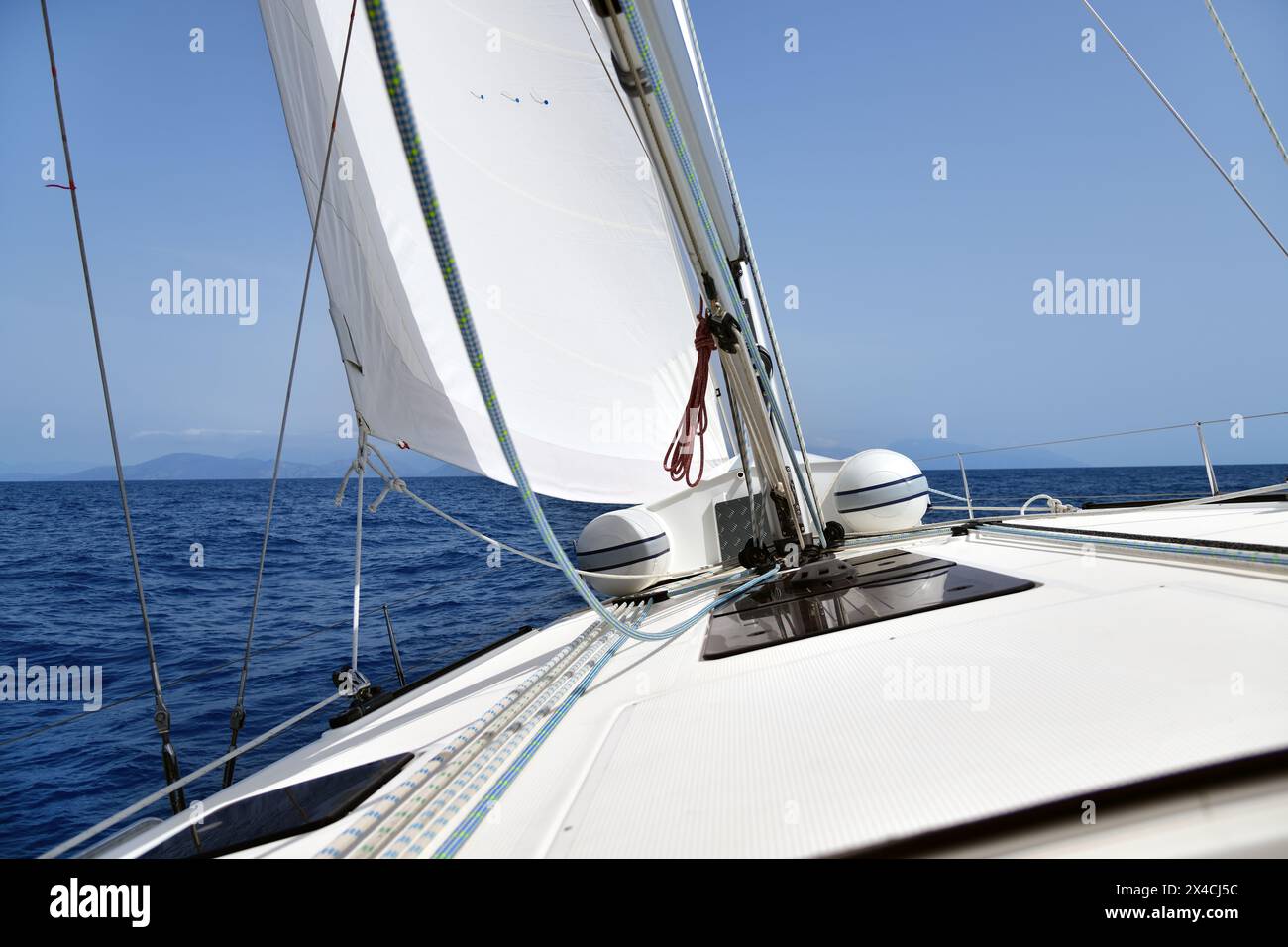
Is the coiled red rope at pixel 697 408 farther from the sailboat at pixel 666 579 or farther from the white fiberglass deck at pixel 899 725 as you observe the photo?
the white fiberglass deck at pixel 899 725

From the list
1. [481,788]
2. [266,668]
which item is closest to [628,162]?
[481,788]

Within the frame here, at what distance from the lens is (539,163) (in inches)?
172

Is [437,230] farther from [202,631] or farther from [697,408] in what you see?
[202,631]

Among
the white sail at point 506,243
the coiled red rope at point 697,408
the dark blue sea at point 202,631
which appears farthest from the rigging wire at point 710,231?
the dark blue sea at point 202,631

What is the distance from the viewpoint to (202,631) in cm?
812

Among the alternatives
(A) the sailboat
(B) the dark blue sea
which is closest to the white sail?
(A) the sailboat

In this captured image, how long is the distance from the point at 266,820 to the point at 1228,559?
260cm

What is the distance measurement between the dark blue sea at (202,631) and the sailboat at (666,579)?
0.95 m

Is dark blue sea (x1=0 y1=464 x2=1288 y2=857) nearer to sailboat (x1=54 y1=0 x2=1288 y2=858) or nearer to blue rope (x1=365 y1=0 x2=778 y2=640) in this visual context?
sailboat (x1=54 y1=0 x2=1288 y2=858)

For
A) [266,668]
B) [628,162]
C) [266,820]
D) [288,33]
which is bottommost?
[266,668]

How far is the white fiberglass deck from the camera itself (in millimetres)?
1005

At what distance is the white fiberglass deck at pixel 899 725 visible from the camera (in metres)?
1.00

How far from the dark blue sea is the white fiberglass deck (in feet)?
4.60

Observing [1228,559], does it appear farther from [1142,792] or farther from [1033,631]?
[1142,792]
